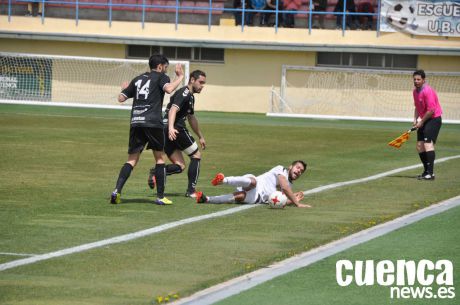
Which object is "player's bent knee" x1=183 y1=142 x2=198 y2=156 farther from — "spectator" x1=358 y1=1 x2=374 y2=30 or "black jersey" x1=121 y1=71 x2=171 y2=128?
"spectator" x1=358 y1=1 x2=374 y2=30

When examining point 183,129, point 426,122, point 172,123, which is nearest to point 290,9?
point 426,122

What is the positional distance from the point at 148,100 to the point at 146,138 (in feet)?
1.80

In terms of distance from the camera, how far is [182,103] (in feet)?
51.2

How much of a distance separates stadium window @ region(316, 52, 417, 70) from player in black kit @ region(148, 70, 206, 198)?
3236 cm

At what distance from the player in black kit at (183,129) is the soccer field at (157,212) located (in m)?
0.37

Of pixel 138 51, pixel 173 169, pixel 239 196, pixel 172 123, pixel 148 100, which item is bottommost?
pixel 138 51

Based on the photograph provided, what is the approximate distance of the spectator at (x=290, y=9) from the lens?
47969 mm

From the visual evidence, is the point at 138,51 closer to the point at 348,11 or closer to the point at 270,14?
the point at 270,14

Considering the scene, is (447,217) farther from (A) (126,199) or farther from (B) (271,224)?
(A) (126,199)

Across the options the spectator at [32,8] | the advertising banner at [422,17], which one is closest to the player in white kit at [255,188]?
the advertising banner at [422,17]

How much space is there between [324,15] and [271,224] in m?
35.8

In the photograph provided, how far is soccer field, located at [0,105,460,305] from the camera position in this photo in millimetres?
9422

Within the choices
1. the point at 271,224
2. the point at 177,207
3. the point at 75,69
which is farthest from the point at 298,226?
the point at 75,69

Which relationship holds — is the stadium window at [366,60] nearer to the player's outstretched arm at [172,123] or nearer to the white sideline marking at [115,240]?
the player's outstretched arm at [172,123]
